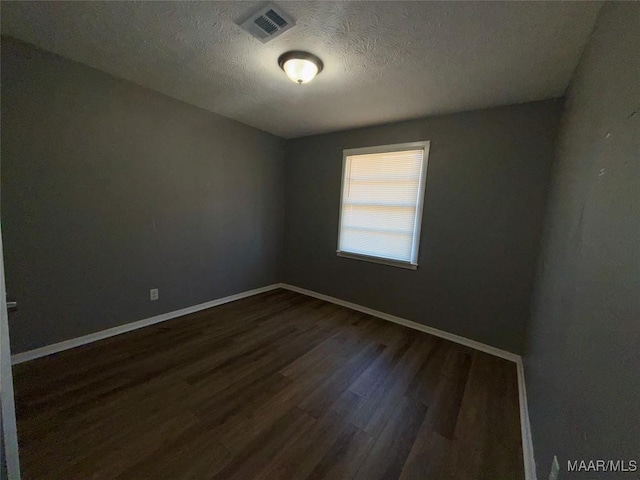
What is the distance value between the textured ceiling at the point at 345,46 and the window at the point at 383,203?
0.67 m

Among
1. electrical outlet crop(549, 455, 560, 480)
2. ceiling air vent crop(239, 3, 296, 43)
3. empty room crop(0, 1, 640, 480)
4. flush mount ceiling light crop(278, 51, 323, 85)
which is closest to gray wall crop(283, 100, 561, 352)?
empty room crop(0, 1, 640, 480)

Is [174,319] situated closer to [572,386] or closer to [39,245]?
[39,245]

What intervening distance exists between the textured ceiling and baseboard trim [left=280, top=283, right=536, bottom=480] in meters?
2.46

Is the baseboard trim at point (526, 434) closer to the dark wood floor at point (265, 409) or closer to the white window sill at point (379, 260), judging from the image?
the dark wood floor at point (265, 409)

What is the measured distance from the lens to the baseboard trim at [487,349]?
4.44 feet

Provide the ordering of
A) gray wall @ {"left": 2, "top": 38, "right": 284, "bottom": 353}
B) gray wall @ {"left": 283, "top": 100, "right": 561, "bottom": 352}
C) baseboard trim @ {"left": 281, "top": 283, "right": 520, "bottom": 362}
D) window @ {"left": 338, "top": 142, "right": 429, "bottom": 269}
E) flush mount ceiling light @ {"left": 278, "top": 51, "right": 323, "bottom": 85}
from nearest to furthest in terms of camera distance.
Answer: flush mount ceiling light @ {"left": 278, "top": 51, "right": 323, "bottom": 85} < gray wall @ {"left": 2, "top": 38, "right": 284, "bottom": 353} < gray wall @ {"left": 283, "top": 100, "right": 561, "bottom": 352} < baseboard trim @ {"left": 281, "top": 283, "right": 520, "bottom": 362} < window @ {"left": 338, "top": 142, "right": 429, "bottom": 269}

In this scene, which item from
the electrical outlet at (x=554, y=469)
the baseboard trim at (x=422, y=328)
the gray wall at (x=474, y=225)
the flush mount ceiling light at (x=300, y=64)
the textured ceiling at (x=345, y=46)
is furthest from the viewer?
the baseboard trim at (x=422, y=328)

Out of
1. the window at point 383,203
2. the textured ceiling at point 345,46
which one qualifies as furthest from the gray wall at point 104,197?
the window at point 383,203

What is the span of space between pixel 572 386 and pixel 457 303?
1771 mm

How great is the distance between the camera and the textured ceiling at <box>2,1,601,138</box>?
4.43 ft

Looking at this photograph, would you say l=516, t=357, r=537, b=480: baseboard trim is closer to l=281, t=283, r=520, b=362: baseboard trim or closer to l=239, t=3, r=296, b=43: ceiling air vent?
l=281, t=283, r=520, b=362: baseboard trim

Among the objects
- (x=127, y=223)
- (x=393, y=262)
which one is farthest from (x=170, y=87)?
(x=393, y=262)

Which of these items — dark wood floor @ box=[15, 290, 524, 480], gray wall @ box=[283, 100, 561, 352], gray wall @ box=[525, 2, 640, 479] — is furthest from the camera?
gray wall @ box=[283, 100, 561, 352]

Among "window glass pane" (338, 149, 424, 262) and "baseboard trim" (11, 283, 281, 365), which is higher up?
"window glass pane" (338, 149, 424, 262)
